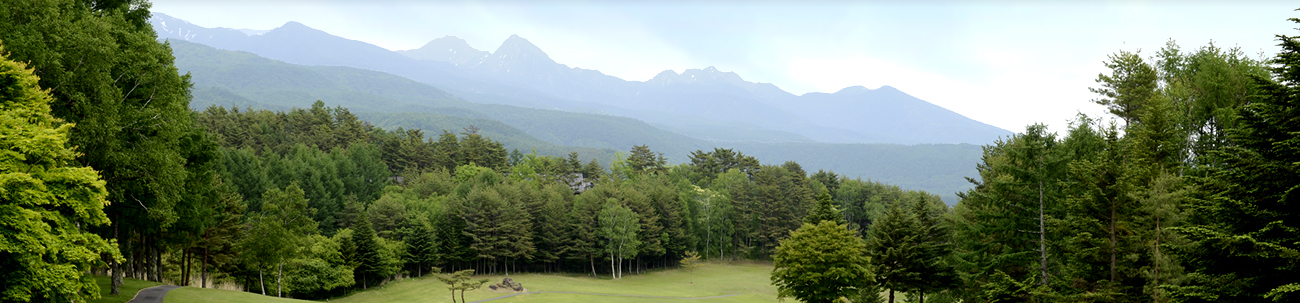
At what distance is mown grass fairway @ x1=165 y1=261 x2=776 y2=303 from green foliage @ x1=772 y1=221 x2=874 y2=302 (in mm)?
20367

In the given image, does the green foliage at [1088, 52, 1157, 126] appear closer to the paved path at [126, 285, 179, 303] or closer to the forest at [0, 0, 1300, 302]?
the forest at [0, 0, 1300, 302]

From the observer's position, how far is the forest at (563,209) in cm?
1450

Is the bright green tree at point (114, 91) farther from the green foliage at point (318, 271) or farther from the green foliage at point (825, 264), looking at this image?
the green foliage at point (825, 264)

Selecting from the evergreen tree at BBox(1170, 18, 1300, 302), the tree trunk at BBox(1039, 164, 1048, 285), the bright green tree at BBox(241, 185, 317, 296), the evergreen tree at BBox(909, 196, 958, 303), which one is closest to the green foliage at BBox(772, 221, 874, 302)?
the evergreen tree at BBox(909, 196, 958, 303)

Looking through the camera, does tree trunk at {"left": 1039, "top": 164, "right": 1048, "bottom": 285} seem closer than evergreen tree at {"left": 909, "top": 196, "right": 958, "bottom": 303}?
Yes

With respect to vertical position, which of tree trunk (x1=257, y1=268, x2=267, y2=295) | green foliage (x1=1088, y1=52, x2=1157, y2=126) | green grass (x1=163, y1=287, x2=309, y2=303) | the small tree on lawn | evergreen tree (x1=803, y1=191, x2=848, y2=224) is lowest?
the small tree on lawn

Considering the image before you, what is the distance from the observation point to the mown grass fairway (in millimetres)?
51594

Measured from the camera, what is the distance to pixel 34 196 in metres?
14.7

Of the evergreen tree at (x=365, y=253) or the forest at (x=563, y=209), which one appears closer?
the forest at (x=563, y=209)

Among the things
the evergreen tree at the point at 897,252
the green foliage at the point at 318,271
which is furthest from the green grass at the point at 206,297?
the evergreen tree at the point at 897,252

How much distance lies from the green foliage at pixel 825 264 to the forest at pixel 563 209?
0.13 metres

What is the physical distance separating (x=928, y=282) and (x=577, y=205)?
47862 millimetres

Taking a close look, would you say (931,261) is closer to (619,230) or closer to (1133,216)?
(1133,216)

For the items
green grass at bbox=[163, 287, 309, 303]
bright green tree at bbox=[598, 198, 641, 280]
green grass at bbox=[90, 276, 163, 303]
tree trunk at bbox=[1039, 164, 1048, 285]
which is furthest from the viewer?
bright green tree at bbox=[598, 198, 641, 280]
